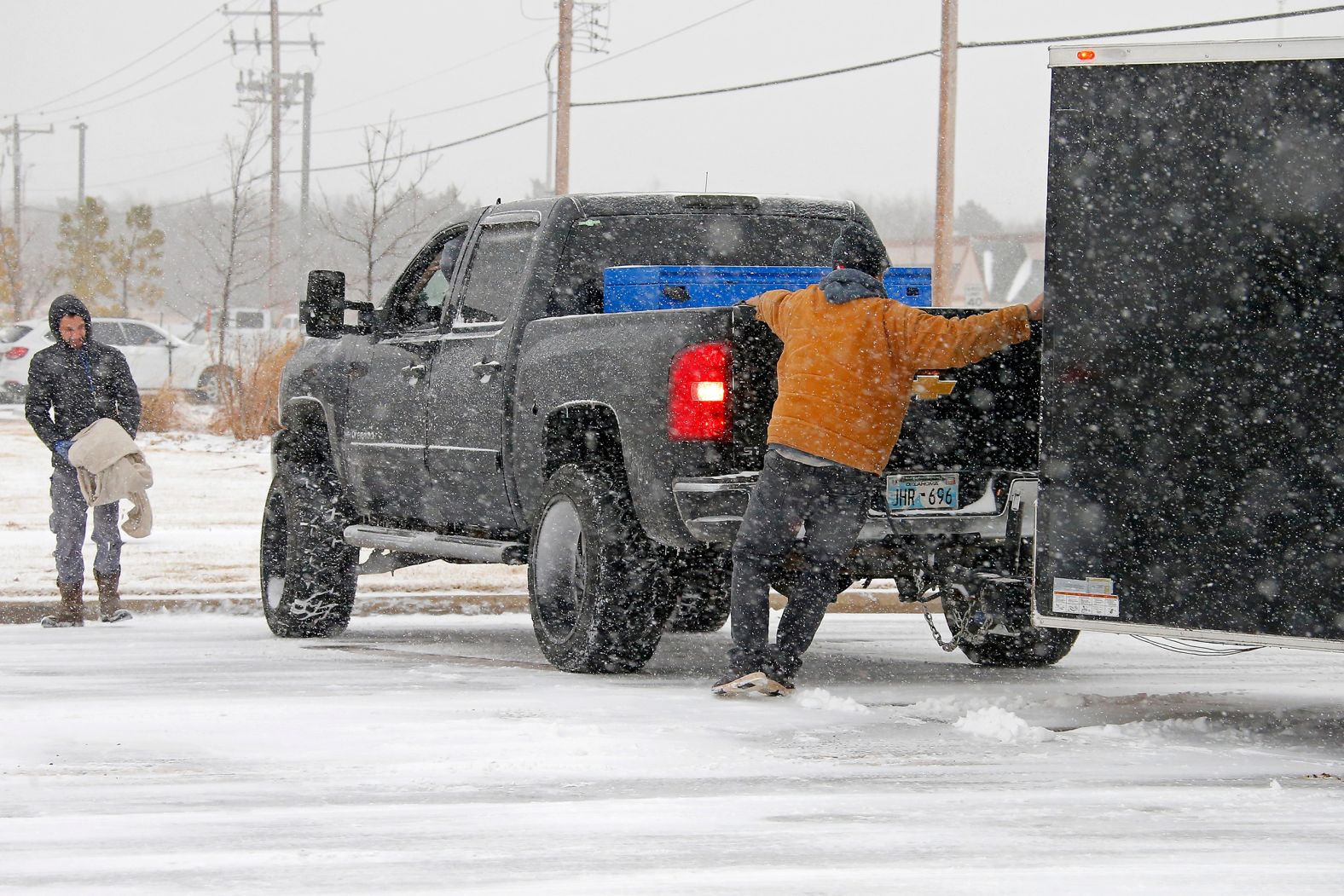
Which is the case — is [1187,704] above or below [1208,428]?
below

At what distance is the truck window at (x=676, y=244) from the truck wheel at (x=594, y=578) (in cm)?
104

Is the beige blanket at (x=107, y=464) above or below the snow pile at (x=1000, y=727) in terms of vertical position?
above

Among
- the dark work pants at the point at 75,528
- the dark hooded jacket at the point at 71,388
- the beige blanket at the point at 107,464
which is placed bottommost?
the dark work pants at the point at 75,528

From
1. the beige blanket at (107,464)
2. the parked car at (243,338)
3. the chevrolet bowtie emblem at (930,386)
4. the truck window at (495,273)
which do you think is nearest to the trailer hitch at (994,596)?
the chevrolet bowtie emblem at (930,386)

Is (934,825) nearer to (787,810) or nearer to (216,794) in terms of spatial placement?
(787,810)

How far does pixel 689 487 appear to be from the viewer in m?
→ 7.64

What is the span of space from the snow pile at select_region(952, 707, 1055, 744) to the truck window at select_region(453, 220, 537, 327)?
10.4 ft

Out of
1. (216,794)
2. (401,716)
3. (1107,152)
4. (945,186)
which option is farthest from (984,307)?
(945,186)

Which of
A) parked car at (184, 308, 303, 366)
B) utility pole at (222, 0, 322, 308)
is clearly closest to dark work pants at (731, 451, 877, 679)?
parked car at (184, 308, 303, 366)

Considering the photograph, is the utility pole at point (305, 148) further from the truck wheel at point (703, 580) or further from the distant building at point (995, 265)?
the truck wheel at point (703, 580)

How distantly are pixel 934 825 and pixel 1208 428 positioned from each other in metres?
2.05

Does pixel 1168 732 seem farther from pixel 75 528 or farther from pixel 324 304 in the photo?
pixel 75 528

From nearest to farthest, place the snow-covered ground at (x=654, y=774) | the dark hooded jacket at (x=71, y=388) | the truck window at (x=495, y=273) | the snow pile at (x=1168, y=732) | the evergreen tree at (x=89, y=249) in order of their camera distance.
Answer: the snow-covered ground at (x=654, y=774), the snow pile at (x=1168, y=732), the truck window at (x=495, y=273), the dark hooded jacket at (x=71, y=388), the evergreen tree at (x=89, y=249)

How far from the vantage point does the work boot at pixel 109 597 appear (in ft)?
35.8
